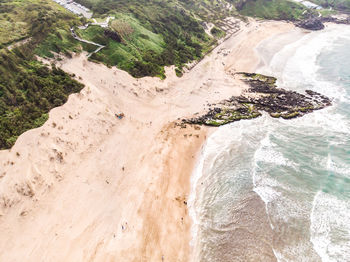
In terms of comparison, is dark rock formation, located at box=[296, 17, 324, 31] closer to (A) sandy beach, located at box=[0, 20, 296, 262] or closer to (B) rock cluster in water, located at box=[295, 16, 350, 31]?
(B) rock cluster in water, located at box=[295, 16, 350, 31]

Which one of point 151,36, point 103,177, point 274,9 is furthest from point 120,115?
point 274,9

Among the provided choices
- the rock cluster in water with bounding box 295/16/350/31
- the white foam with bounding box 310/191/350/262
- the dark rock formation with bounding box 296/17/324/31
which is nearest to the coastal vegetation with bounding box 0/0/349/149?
the white foam with bounding box 310/191/350/262

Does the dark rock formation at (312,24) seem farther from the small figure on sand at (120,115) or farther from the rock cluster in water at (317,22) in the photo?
the small figure on sand at (120,115)

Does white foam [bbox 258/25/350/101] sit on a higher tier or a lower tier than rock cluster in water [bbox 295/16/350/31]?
lower

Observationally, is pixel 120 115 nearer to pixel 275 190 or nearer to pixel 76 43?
pixel 76 43

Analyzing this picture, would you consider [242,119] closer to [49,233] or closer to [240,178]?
[240,178]
